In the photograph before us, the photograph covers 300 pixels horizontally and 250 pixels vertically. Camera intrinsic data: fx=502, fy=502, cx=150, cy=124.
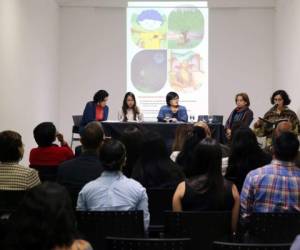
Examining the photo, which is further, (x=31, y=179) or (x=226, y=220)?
(x=31, y=179)

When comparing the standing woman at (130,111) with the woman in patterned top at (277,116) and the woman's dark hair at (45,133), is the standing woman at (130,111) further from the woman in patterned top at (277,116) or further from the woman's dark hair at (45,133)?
the woman's dark hair at (45,133)

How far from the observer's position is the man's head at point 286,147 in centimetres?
282

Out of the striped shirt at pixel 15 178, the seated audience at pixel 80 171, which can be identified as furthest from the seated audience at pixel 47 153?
the striped shirt at pixel 15 178

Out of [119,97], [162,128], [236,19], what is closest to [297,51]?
[236,19]

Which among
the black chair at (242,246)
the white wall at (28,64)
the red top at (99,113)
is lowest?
the black chair at (242,246)

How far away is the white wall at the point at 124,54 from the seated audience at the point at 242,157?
675 cm

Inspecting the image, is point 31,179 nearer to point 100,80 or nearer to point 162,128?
point 162,128

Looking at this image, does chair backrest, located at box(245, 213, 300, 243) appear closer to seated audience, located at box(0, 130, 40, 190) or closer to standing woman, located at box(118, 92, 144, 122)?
seated audience, located at box(0, 130, 40, 190)

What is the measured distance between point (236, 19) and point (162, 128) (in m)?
3.89

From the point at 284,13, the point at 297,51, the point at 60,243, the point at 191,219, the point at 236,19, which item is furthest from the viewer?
the point at 236,19

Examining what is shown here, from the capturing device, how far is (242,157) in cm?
341

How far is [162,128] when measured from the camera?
736 cm

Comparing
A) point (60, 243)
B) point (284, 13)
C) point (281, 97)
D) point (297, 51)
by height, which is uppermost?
point (284, 13)

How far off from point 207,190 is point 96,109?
5.75 meters
